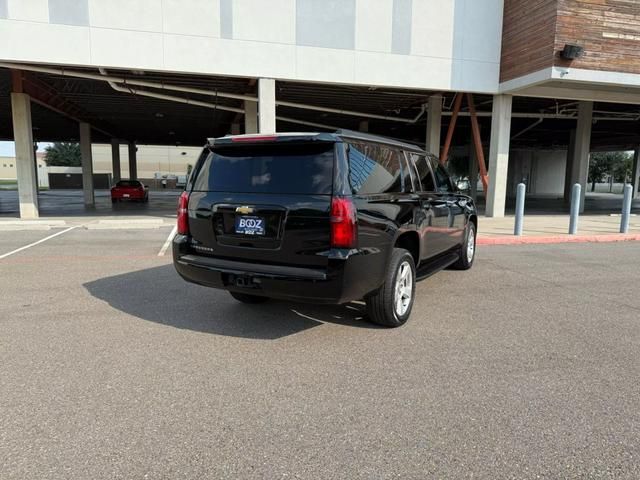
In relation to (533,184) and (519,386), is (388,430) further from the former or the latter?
(533,184)

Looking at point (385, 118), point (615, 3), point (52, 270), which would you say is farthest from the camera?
point (385, 118)

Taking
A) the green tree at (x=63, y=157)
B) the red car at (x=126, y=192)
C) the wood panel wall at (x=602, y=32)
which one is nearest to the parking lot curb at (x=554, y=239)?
the wood panel wall at (x=602, y=32)

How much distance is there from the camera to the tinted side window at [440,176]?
21.0 feet

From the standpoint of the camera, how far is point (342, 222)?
399 cm

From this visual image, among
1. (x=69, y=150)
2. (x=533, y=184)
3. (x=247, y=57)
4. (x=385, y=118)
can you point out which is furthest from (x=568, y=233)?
(x=69, y=150)

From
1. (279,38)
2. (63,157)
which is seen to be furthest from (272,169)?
(63,157)

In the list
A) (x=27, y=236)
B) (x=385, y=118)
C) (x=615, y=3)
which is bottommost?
(x=27, y=236)

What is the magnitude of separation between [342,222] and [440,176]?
307 centimetres

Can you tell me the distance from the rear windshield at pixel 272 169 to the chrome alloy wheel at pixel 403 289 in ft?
4.48

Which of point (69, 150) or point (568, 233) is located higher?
point (69, 150)

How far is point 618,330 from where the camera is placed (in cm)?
490

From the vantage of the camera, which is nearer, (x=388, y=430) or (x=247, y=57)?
(x=388, y=430)

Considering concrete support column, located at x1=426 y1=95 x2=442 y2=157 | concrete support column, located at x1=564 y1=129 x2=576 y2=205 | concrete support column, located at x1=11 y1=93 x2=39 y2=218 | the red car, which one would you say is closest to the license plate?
concrete support column, located at x1=11 y1=93 x2=39 y2=218

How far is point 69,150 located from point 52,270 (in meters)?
78.1
